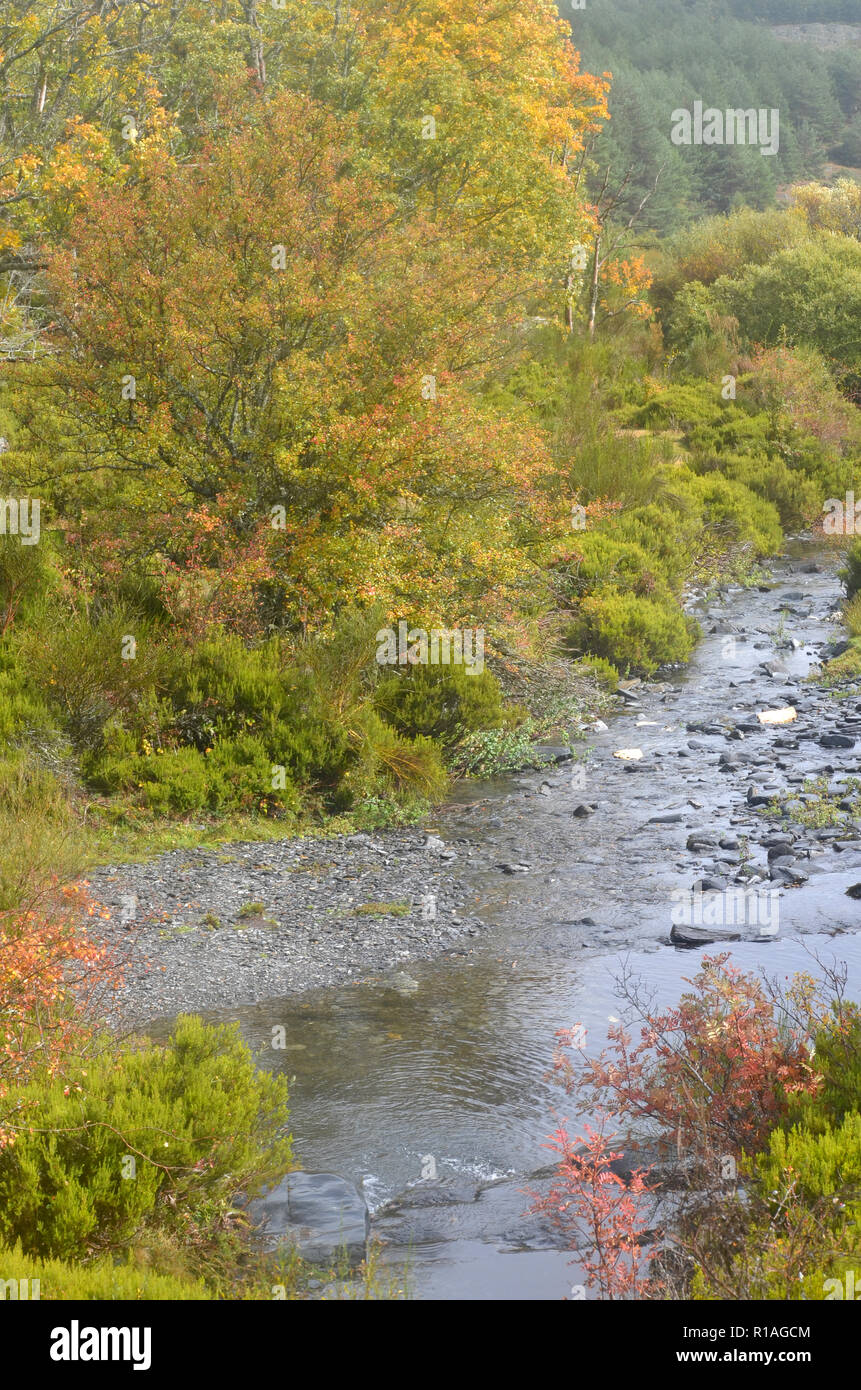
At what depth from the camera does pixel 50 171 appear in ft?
44.4

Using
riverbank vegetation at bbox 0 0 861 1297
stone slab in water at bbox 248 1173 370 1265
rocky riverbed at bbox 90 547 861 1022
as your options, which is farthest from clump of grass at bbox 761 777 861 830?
stone slab in water at bbox 248 1173 370 1265

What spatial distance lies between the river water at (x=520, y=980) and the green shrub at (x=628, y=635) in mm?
2005

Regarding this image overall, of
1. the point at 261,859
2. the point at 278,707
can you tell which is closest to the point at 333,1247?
the point at 261,859

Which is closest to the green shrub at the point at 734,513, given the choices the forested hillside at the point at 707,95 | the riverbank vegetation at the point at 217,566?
the riverbank vegetation at the point at 217,566

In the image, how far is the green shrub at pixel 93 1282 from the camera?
3.53 metres

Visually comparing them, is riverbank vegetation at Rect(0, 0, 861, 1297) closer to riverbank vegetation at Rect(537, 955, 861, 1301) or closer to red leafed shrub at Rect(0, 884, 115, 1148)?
red leafed shrub at Rect(0, 884, 115, 1148)

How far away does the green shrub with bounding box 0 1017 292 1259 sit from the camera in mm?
4133

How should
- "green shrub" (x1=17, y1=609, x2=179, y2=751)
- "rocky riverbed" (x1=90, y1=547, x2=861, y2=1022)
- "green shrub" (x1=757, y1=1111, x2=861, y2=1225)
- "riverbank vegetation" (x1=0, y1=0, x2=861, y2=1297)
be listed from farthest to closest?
"green shrub" (x1=17, y1=609, x2=179, y2=751), "rocky riverbed" (x1=90, y1=547, x2=861, y2=1022), "riverbank vegetation" (x1=0, y1=0, x2=861, y2=1297), "green shrub" (x1=757, y1=1111, x2=861, y2=1225)

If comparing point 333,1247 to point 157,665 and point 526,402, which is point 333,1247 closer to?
point 157,665

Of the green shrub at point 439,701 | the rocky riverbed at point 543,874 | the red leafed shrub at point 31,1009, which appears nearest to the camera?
the red leafed shrub at point 31,1009

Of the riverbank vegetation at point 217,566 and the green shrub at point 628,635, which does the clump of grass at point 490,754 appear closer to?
the riverbank vegetation at point 217,566

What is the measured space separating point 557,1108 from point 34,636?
652cm

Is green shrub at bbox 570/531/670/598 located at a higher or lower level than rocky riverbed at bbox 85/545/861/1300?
higher

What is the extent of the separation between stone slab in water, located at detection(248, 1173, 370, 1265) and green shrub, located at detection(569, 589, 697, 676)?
1069 cm
